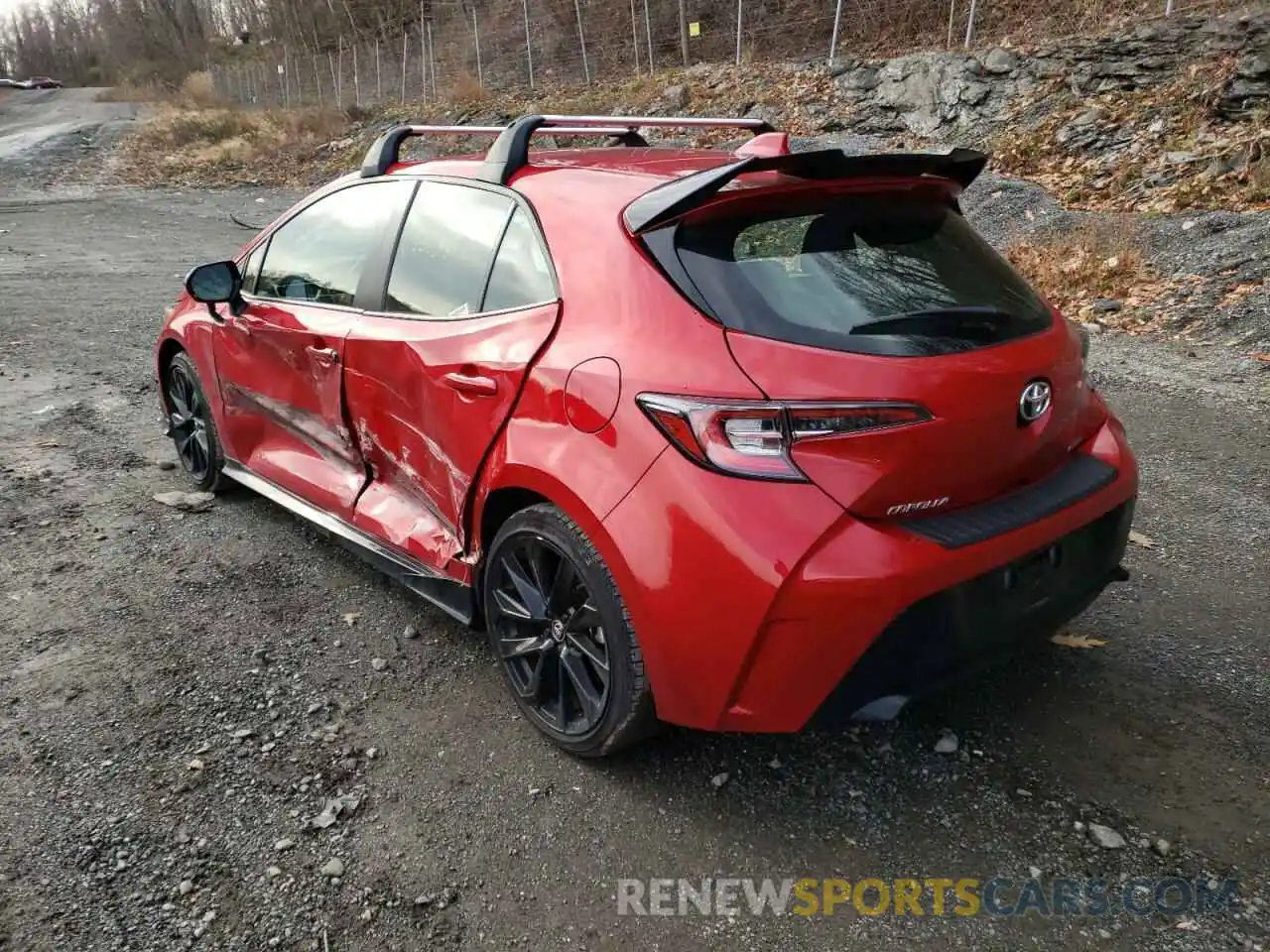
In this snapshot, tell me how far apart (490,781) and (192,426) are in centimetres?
301

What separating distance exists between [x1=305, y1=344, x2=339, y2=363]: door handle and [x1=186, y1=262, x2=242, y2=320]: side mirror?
29.0 inches

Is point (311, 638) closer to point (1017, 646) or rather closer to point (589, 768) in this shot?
point (589, 768)

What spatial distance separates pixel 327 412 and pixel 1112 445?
106 inches

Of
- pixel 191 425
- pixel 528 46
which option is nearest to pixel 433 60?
pixel 528 46

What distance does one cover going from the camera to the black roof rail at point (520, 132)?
2.93 metres

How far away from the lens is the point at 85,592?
12.1 ft

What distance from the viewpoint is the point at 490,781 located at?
260cm

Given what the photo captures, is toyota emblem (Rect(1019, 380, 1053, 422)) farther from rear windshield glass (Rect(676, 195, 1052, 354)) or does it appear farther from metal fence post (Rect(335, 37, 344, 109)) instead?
metal fence post (Rect(335, 37, 344, 109))

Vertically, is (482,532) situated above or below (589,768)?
above

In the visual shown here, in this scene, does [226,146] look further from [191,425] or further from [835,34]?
[191,425]

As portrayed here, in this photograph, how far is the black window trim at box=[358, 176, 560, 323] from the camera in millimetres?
2629

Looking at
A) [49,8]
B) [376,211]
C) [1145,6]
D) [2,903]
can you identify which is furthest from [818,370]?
[49,8]

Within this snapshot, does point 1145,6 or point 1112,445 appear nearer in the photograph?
point 1112,445

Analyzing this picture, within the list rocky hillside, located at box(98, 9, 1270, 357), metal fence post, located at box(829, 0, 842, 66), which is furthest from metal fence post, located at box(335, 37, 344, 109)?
metal fence post, located at box(829, 0, 842, 66)
